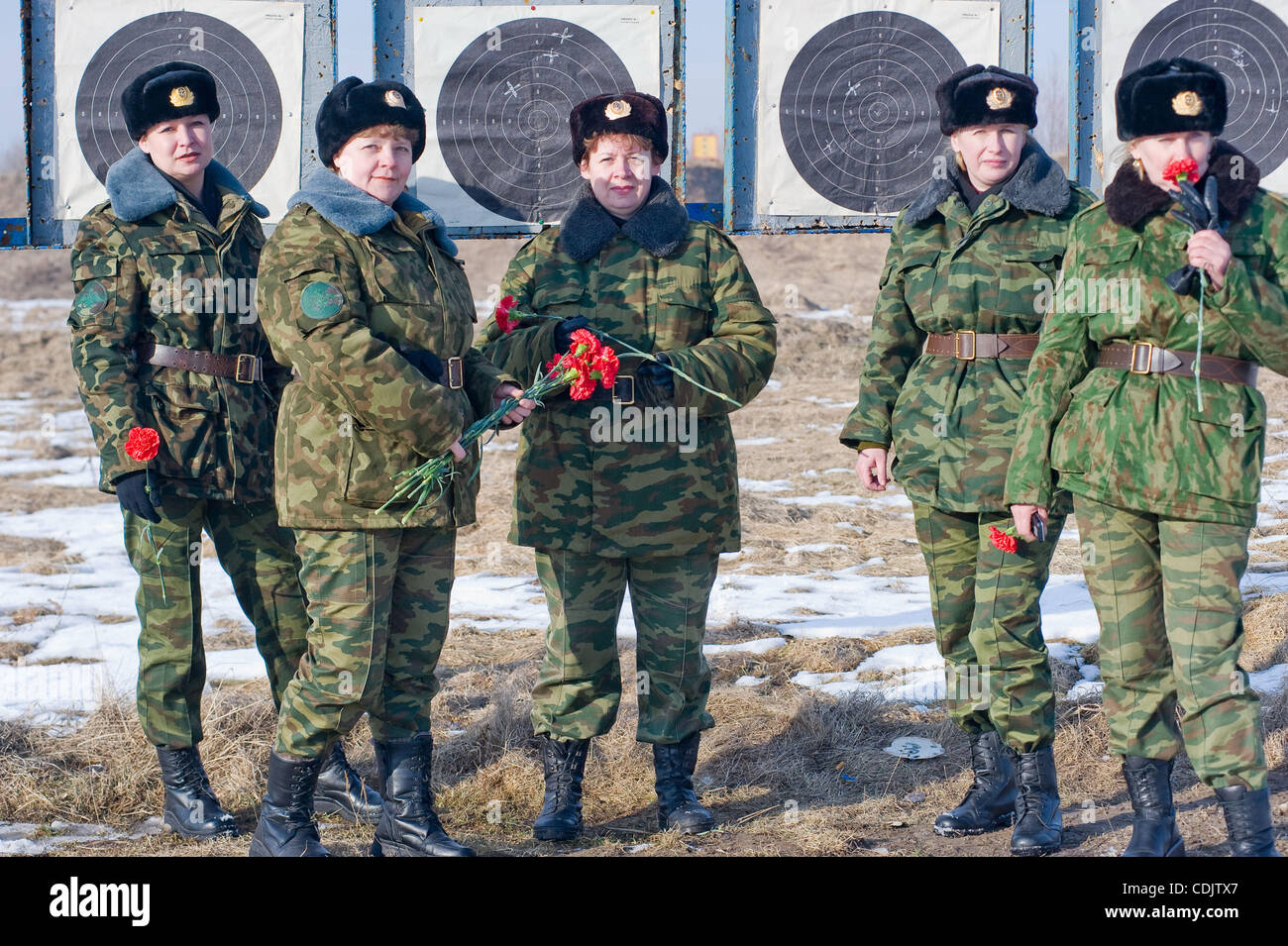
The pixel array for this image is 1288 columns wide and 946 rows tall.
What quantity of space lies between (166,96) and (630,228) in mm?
1465

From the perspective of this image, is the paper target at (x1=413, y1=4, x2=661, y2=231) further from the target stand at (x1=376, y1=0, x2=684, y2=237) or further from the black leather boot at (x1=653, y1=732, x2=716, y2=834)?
the black leather boot at (x1=653, y1=732, x2=716, y2=834)

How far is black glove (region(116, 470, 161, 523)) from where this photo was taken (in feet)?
13.2

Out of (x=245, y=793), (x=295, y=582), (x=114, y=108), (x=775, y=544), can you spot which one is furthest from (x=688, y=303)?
(x=775, y=544)

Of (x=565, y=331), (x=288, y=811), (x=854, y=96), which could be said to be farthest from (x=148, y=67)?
(x=288, y=811)

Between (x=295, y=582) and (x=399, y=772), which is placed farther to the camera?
(x=295, y=582)

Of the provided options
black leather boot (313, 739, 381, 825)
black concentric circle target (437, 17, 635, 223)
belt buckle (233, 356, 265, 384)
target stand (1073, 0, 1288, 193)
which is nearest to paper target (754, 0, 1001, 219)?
target stand (1073, 0, 1288, 193)

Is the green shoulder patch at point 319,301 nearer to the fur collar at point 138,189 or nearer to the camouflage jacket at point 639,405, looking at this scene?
the camouflage jacket at point 639,405

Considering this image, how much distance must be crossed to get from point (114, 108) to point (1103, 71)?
384 centimetres

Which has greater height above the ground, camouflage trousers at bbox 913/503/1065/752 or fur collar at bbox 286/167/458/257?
fur collar at bbox 286/167/458/257

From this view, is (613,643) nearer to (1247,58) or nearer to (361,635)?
(361,635)

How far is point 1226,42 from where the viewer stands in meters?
5.48

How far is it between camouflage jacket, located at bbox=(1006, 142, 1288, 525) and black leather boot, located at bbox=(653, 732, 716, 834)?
142 centimetres

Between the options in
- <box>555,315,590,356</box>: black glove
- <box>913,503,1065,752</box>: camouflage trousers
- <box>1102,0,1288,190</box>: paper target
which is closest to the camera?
<box>913,503,1065,752</box>: camouflage trousers

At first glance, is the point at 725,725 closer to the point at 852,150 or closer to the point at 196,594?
the point at 196,594
